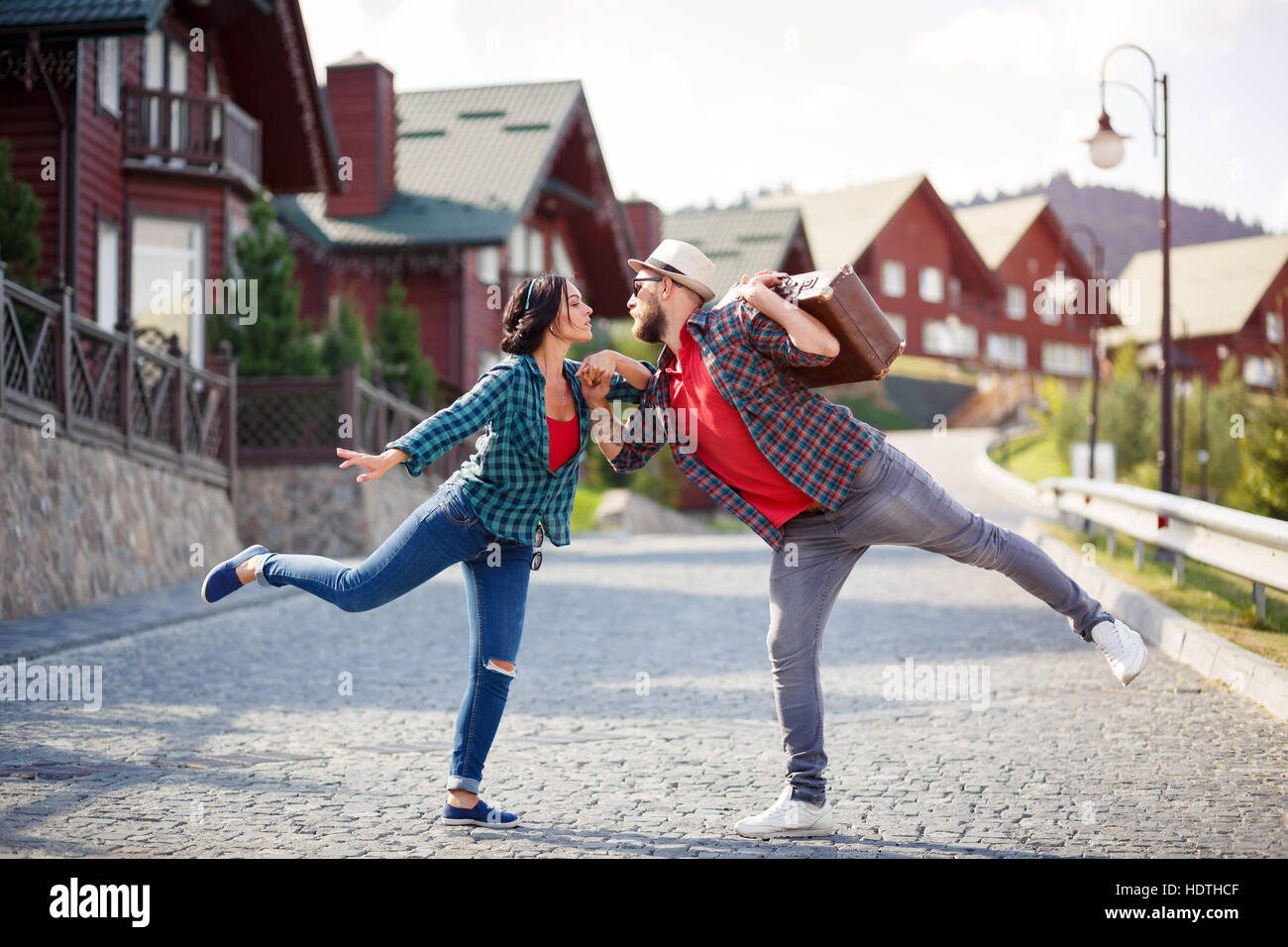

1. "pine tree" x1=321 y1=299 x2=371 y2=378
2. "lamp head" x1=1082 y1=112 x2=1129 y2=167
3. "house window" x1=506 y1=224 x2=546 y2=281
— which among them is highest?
"house window" x1=506 y1=224 x2=546 y2=281

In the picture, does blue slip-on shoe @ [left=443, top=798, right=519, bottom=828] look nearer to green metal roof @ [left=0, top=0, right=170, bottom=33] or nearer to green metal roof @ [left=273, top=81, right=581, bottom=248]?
green metal roof @ [left=0, top=0, right=170, bottom=33]

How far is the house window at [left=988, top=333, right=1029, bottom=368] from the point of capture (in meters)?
66.7

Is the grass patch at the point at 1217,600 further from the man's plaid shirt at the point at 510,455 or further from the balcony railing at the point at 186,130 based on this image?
the balcony railing at the point at 186,130

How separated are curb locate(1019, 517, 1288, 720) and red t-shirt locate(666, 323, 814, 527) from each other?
2.84 metres

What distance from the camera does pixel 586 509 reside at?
105 ft

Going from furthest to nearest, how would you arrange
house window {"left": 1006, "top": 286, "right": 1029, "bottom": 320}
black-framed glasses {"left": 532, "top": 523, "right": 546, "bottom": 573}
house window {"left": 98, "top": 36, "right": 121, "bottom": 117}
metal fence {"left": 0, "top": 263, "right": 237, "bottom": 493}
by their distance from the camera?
1. house window {"left": 1006, "top": 286, "right": 1029, "bottom": 320}
2. house window {"left": 98, "top": 36, "right": 121, "bottom": 117}
3. metal fence {"left": 0, "top": 263, "right": 237, "bottom": 493}
4. black-framed glasses {"left": 532, "top": 523, "right": 546, "bottom": 573}

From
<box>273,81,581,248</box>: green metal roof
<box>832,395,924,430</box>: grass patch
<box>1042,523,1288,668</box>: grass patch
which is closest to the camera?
<box>1042,523,1288,668</box>: grass patch

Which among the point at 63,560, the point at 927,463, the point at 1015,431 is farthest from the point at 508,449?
the point at 1015,431

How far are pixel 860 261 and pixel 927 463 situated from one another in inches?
857

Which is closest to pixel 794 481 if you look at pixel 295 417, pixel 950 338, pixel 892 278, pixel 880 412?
pixel 295 417

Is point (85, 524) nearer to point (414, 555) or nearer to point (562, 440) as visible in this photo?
point (414, 555)

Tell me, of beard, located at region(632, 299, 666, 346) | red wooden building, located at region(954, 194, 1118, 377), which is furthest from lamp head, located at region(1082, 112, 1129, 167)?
red wooden building, located at region(954, 194, 1118, 377)
